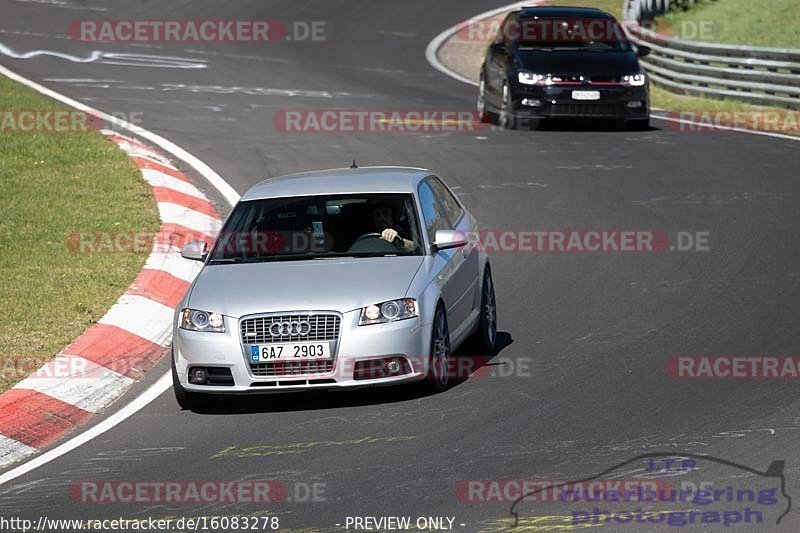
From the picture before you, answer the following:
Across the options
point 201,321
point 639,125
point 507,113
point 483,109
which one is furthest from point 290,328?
point 483,109

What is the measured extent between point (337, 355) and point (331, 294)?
0.42 metres

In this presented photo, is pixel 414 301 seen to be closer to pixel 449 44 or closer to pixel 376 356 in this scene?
pixel 376 356

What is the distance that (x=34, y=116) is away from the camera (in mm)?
21469

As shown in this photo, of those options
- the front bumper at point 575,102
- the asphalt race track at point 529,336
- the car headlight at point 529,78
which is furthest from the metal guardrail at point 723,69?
the car headlight at point 529,78

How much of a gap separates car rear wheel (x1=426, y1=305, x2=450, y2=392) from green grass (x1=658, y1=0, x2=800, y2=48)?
2576 centimetres

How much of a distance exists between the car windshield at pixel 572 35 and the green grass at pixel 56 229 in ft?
24.5

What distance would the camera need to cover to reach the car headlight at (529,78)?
22859mm

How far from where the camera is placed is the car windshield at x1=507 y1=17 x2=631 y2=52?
947 inches

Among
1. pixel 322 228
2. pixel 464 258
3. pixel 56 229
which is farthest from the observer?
pixel 56 229

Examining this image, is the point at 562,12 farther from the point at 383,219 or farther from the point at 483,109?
the point at 383,219

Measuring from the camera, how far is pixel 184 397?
10180mm

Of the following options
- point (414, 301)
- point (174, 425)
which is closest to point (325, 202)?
point (414, 301)

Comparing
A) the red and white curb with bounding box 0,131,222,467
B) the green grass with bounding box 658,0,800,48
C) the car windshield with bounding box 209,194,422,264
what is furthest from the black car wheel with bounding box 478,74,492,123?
the car windshield with bounding box 209,194,422,264

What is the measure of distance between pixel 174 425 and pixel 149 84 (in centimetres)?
1788
